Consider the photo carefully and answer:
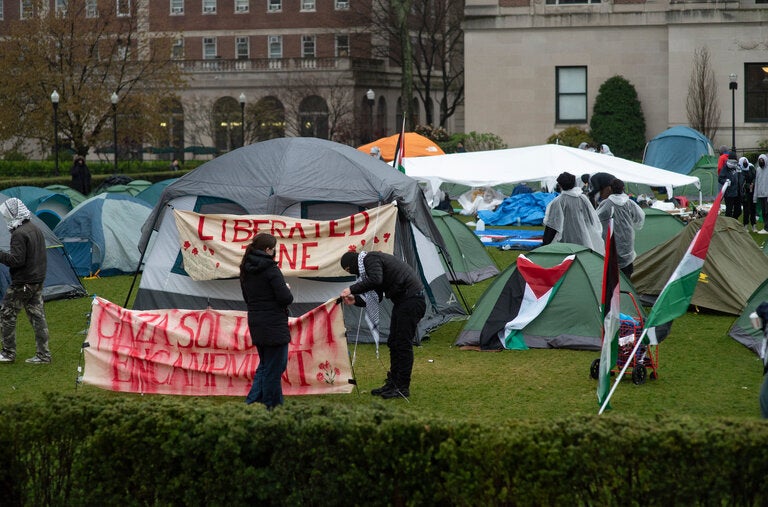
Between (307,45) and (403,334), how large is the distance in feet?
201

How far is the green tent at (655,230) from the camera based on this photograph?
17.1 m

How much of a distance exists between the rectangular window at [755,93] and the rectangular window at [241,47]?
38.1 m

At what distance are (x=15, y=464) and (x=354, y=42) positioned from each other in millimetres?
62707

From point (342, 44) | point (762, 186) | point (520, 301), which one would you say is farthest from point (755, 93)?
point (342, 44)

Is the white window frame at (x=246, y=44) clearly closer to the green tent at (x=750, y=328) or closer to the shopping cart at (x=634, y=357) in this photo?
the green tent at (x=750, y=328)

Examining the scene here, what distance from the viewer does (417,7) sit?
207 feet

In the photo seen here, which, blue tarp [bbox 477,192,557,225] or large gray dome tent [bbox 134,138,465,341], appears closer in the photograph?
large gray dome tent [bbox 134,138,465,341]

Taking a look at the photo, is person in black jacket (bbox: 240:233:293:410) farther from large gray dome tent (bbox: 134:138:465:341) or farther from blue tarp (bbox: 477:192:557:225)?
blue tarp (bbox: 477:192:557:225)

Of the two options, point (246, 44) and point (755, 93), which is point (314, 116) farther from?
point (755, 93)

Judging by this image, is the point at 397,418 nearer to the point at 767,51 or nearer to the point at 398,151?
the point at 398,151

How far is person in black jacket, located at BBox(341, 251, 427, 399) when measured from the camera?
9.95m

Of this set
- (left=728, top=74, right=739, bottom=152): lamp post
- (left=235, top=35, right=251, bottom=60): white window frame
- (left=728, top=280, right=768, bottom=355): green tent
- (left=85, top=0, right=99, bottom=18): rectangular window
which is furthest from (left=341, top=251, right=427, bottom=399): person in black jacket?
(left=235, top=35, right=251, bottom=60): white window frame

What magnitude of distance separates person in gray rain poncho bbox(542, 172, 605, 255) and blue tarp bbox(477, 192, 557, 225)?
1125cm

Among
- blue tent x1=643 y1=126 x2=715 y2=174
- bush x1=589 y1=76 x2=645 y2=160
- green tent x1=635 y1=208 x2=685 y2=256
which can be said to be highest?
bush x1=589 y1=76 x2=645 y2=160
